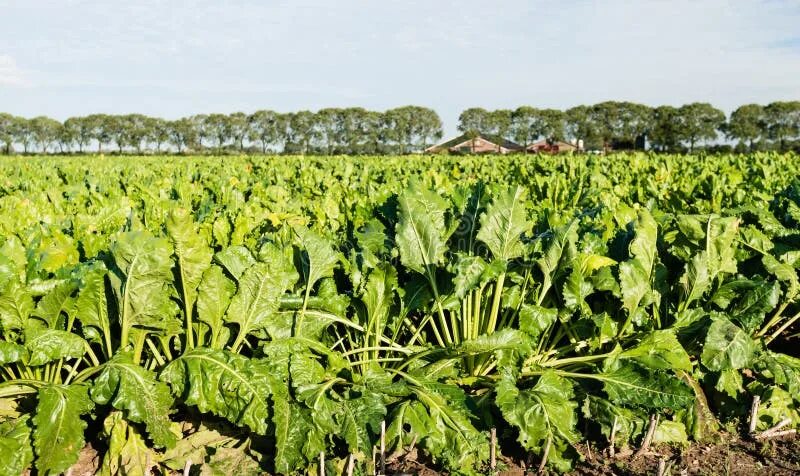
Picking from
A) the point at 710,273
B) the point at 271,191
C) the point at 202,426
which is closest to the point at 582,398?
the point at 710,273

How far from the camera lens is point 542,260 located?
3514 millimetres

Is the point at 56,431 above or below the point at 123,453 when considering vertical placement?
above

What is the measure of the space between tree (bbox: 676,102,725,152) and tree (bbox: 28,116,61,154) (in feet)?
295

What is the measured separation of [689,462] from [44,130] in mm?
110267

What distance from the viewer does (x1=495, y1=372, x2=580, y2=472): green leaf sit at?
3.07 m

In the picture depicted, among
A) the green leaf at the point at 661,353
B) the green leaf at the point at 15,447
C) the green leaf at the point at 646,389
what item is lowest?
the green leaf at the point at 15,447

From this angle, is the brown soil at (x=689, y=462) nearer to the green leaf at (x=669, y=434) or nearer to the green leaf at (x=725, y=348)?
the green leaf at (x=669, y=434)

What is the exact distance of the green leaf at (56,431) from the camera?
2760mm

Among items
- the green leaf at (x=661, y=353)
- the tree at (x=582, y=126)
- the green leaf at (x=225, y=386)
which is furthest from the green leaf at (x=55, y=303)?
the tree at (x=582, y=126)

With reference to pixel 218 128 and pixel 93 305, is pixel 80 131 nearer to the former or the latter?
pixel 218 128

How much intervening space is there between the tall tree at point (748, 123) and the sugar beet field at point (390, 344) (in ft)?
288

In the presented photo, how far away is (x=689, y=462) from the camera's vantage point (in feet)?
10.9

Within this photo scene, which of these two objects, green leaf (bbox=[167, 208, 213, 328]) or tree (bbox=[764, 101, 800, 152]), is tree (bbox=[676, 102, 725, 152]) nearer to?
tree (bbox=[764, 101, 800, 152])

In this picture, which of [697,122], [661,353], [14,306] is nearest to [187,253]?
[14,306]
